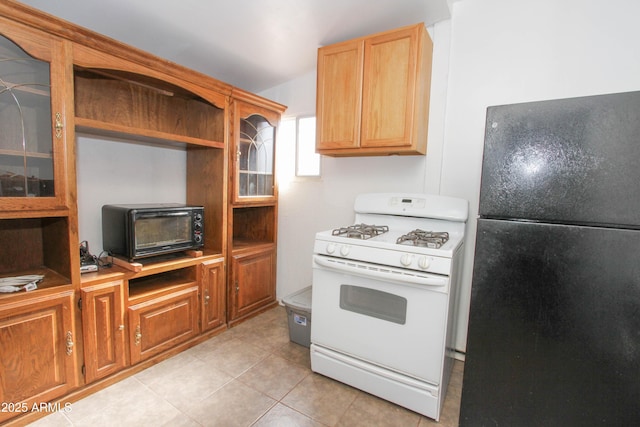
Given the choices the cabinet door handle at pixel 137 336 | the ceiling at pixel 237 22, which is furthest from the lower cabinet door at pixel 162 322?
the ceiling at pixel 237 22

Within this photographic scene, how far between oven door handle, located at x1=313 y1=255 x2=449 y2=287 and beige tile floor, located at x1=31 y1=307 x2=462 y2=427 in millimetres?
763

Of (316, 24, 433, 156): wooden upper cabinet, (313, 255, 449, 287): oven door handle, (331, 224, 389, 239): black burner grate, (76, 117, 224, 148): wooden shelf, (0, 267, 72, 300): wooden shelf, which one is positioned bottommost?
(0, 267, 72, 300): wooden shelf

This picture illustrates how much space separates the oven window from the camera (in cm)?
166

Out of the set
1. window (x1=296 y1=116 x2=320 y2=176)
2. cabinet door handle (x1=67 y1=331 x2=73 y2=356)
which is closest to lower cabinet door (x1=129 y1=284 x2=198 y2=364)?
cabinet door handle (x1=67 y1=331 x2=73 y2=356)

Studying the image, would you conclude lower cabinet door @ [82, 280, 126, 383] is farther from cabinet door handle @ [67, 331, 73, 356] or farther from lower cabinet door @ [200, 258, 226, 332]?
lower cabinet door @ [200, 258, 226, 332]

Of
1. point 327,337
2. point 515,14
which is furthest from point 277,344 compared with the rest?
point 515,14

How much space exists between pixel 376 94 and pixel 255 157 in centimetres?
120

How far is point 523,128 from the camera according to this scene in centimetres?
119

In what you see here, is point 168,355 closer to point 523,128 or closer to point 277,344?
point 277,344

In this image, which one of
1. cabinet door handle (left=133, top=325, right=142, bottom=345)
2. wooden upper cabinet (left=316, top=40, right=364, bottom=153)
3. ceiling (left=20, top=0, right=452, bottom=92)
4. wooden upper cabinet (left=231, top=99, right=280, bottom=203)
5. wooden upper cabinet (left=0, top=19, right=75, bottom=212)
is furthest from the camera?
wooden upper cabinet (left=231, top=99, right=280, bottom=203)

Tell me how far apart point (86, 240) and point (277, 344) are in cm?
159

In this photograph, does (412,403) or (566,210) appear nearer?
(566,210)

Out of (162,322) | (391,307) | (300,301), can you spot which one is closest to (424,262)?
(391,307)

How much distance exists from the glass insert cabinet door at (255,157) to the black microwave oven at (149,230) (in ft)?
1.49
